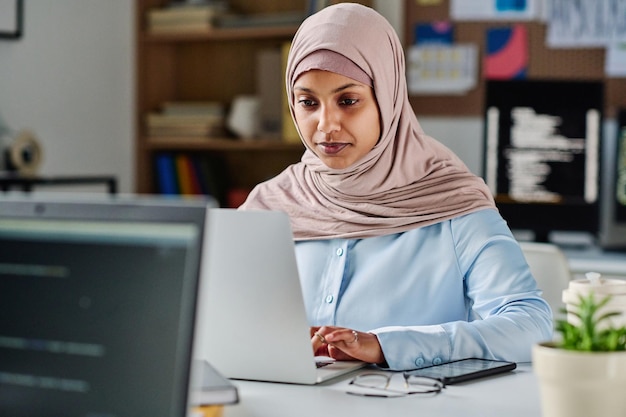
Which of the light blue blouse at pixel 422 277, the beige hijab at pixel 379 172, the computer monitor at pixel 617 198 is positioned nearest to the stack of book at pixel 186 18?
the computer monitor at pixel 617 198

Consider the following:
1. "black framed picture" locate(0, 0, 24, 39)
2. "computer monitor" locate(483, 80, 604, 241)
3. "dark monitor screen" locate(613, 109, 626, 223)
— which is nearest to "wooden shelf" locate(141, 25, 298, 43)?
"black framed picture" locate(0, 0, 24, 39)

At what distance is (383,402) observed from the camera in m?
1.13

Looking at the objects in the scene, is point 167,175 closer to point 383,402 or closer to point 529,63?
point 529,63

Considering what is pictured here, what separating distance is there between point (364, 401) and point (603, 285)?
317 mm

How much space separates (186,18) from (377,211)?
222cm

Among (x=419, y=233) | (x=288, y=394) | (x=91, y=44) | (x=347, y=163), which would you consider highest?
(x=91, y=44)

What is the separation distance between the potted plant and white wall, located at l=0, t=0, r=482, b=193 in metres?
2.59

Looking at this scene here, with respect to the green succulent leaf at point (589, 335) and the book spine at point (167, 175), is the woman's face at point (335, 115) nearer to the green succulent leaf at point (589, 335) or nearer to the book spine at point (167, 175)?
the green succulent leaf at point (589, 335)

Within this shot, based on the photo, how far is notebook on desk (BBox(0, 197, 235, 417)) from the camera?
74 cm

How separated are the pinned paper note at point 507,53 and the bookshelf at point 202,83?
76 centimetres

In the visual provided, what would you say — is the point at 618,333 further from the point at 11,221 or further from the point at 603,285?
the point at 11,221

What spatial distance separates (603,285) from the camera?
1150 millimetres

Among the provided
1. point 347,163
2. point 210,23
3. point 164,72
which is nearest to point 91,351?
point 347,163

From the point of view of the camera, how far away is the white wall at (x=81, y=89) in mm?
3396
